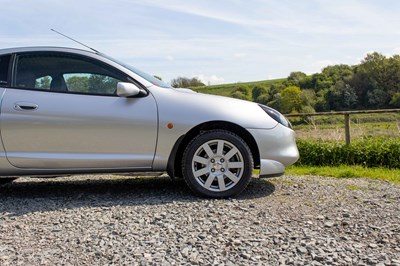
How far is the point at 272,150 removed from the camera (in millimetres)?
4355

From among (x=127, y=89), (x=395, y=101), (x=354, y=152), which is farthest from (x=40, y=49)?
(x=395, y=101)

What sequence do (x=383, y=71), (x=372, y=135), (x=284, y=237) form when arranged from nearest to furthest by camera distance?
(x=284, y=237) < (x=372, y=135) < (x=383, y=71)

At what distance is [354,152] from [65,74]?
558 centimetres

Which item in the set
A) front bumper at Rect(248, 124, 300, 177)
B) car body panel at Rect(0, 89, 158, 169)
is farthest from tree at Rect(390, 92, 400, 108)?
car body panel at Rect(0, 89, 158, 169)

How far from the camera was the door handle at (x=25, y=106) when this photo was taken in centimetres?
406

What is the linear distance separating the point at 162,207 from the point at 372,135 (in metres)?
5.60

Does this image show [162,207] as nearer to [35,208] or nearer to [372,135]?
[35,208]

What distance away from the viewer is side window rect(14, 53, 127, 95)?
4246 mm

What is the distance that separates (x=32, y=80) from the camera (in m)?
4.25

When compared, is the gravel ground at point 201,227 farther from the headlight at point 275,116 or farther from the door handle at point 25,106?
the door handle at point 25,106

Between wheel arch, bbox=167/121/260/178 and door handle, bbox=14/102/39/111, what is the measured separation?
4.93ft

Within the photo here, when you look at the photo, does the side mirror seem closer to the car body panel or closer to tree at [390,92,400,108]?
the car body panel

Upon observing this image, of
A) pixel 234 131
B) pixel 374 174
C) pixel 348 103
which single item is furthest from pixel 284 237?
pixel 348 103

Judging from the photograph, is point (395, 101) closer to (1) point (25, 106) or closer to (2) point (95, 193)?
(2) point (95, 193)
